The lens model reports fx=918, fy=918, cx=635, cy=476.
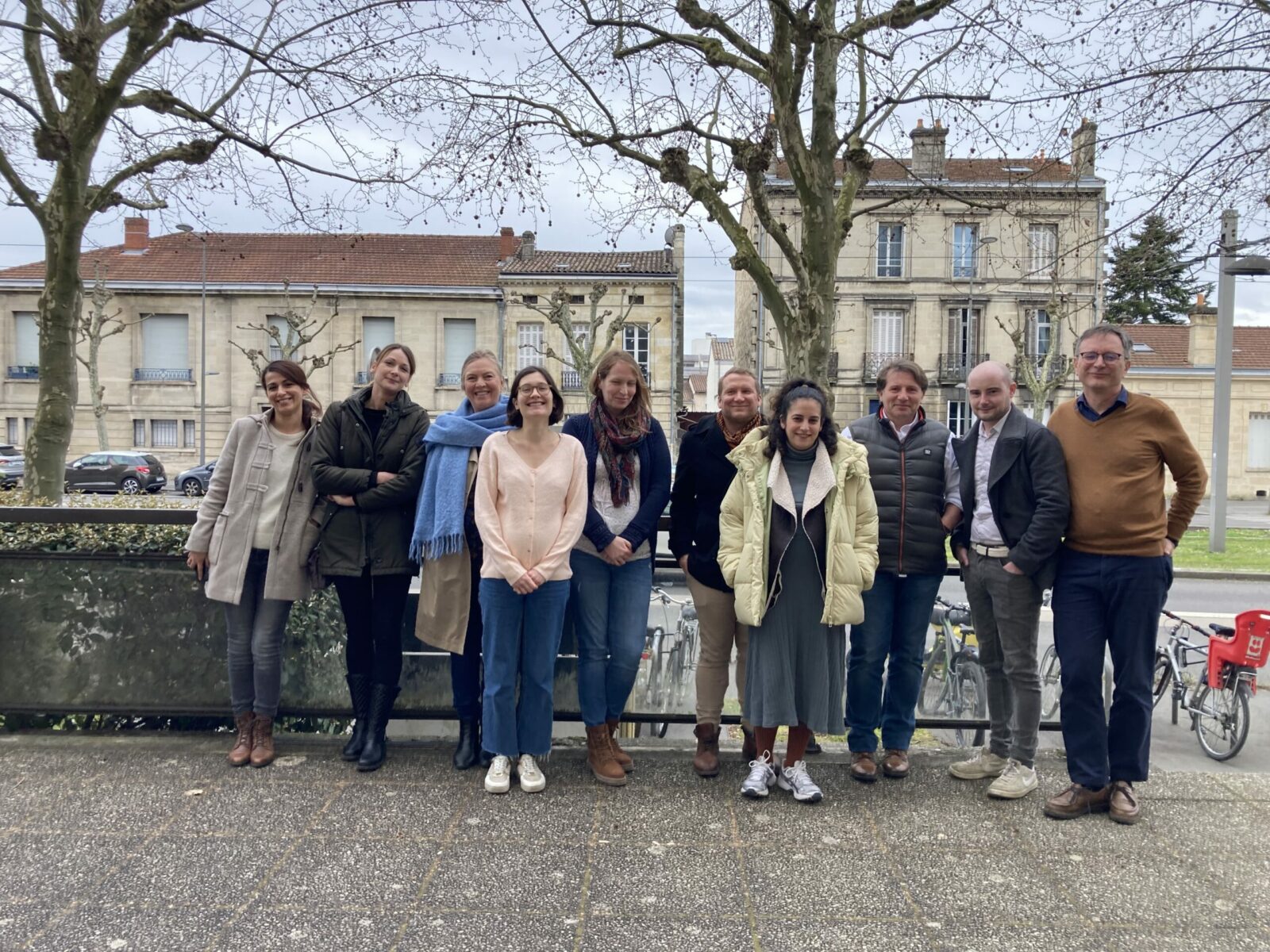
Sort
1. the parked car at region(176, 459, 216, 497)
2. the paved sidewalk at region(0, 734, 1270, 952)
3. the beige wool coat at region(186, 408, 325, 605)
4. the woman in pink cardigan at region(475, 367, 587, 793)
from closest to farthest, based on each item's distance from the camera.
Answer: the paved sidewalk at region(0, 734, 1270, 952), the woman in pink cardigan at region(475, 367, 587, 793), the beige wool coat at region(186, 408, 325, 605), the parked car at region(176, 459, 216, 497)

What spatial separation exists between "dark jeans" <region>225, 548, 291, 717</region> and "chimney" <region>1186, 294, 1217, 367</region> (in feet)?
143

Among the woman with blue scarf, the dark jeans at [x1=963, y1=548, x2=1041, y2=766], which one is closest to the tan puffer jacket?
the dark jeans at [x1=963, y1=548, x2=1041, y2=766]

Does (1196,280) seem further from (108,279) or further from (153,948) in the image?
(108,279)

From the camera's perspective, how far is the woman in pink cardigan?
4.08 m

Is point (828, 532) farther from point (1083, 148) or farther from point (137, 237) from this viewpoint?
point (137, 237)

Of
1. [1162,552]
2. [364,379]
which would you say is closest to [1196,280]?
[1162,552]

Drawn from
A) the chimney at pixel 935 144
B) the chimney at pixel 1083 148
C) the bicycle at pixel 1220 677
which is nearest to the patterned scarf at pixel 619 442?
the chimney at pixel 1083 148

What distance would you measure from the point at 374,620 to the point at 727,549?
1.73 m

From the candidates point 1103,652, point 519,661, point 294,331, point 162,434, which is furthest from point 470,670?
point 162,434

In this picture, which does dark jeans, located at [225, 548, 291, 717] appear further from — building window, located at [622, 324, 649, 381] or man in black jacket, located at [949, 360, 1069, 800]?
building window, located at [622, 324, 649, 381]

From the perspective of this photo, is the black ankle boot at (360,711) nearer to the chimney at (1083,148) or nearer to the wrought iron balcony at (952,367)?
the chimney at (1083,148)

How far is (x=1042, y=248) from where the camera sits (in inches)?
276

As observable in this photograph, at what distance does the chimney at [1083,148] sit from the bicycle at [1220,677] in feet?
10.3

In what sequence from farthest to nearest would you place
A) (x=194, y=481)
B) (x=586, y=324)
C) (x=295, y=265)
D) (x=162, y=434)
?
(x=295, y=265) → (x=162, y=434) → (x=586, y=324) → (x=194, y=481)
